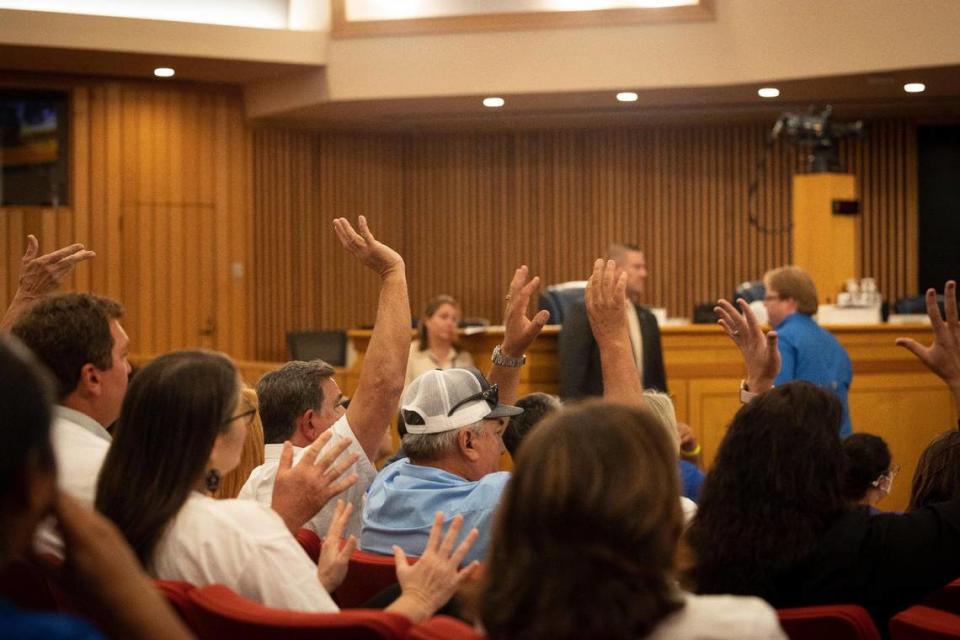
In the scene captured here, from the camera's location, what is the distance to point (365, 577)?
2.66 meters

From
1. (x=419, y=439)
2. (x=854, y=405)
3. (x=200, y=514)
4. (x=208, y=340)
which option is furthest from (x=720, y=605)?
(x=208, y=340)

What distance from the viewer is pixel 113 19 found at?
31.6ft

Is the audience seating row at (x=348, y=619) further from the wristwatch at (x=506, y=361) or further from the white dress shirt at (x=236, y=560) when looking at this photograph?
the wristwatch at (x=506, y=361)

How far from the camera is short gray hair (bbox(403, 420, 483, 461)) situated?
3.01m

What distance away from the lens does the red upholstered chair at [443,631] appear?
180cm

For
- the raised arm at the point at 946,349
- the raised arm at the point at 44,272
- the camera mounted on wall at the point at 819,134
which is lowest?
the raised arm at the point at 946,349

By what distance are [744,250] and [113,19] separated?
619cm

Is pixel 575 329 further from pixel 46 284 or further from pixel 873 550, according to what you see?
pixel 873 550

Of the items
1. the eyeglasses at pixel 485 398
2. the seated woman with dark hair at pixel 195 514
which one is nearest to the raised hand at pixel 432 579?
the seated woman with dark hair at pixel 195 514

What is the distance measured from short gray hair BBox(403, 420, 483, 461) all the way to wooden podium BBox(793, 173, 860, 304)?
6934mm

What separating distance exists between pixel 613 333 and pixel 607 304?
9 cm

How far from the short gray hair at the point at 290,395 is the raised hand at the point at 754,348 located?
1137mm

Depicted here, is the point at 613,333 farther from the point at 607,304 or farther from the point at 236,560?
the point at 236,560

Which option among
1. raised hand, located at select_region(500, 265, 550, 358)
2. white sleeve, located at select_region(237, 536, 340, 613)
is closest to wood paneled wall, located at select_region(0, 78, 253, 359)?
raised hand, located at select_region(500, 265, 550, 358)
